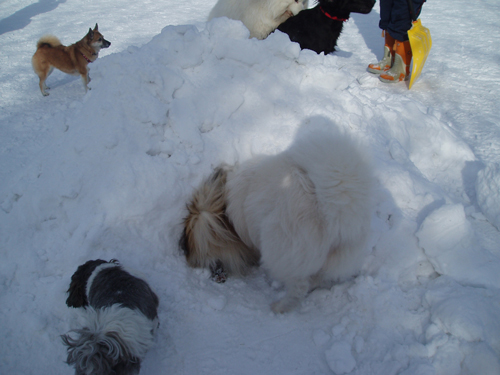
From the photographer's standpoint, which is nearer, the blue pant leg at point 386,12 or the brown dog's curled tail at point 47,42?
the blue pant leg at point 386,12

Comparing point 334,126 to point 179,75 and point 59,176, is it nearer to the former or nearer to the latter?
point 179,75

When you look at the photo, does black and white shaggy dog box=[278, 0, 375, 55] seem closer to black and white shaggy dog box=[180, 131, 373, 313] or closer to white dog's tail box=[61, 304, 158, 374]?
black and white shaggy dog box=[180, 131, 373, 313]

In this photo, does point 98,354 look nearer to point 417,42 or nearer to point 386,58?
point 417,42

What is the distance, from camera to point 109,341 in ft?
4.42

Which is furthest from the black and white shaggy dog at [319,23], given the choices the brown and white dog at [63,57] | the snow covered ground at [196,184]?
the brown and white dog at [63,57]

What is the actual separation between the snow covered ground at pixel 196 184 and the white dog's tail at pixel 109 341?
311 millimetres

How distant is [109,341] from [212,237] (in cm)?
94

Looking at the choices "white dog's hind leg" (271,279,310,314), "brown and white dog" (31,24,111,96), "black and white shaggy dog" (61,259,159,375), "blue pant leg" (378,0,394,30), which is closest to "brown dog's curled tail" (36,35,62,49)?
"brown and white dog" (31,24,111,96)

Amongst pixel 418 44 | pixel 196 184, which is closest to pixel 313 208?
pixel 196 184

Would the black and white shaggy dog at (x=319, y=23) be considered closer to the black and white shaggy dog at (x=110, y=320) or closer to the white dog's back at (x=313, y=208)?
the white dog's back at (x=313, y=208)

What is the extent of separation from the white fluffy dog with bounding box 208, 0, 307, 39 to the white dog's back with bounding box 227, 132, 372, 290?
2971mm

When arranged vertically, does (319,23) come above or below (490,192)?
above

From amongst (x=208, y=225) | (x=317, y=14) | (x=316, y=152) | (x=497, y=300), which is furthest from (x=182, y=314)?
A: (x=317, y=14)

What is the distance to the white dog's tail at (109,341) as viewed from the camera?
131 cm
